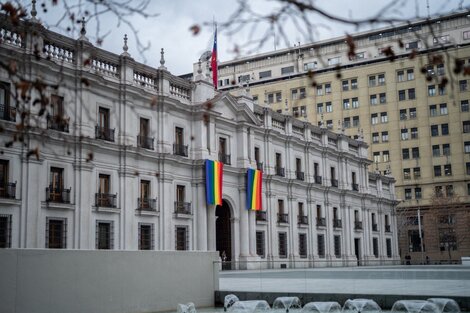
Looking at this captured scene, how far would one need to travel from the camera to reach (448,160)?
258 feet

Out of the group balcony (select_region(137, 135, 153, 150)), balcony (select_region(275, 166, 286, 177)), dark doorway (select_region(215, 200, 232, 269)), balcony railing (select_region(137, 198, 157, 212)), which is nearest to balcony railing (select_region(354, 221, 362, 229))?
balcony (select_region(275, 166, 286, 177))

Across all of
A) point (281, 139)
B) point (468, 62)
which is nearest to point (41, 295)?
point (281, 139)

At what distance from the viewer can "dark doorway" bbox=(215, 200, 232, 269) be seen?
43.8 meters

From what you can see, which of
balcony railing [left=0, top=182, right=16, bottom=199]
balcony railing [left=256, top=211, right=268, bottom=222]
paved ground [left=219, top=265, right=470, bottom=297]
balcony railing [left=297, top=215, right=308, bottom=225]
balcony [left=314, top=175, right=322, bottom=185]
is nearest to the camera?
paved ground [left=219, top=265, right=470, bottom=297]

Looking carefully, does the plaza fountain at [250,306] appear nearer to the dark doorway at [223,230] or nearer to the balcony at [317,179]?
the dark doorway at [223,230]

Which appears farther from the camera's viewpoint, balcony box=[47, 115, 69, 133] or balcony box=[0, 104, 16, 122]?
balcony box=[0, 104, 16, 122]

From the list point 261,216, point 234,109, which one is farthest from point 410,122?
point 234,109

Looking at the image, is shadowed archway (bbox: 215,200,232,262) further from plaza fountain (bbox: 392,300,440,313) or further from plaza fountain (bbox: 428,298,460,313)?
plaza fountain (bbox: 428,298,460,313)

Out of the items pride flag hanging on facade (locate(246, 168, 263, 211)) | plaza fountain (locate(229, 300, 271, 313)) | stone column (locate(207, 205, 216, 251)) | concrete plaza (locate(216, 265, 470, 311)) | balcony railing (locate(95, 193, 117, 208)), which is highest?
pride flag hanging on facade (locate(246, 168, 263, 211))

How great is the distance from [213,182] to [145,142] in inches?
220

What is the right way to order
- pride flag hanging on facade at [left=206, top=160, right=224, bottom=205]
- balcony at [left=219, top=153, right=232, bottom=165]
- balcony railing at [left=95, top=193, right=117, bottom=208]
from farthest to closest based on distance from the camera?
balcony at [left=219, top=153, right=232, bottom=165] < pride flag hanging on facade at [left=206, top=160, right=224, bottom=205] < balcony railing at [left=95, top=193, right=117, bottom=208]

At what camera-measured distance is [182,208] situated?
129 ft

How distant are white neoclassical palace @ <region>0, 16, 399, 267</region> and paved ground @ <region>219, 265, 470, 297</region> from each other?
23.7 ft

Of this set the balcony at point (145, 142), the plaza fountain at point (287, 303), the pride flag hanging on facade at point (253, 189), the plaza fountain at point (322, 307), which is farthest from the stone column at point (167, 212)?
the plaza fountain at point (322, 307)
